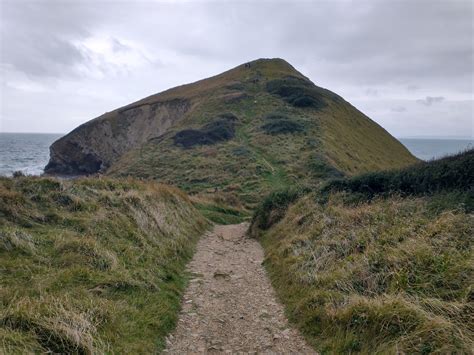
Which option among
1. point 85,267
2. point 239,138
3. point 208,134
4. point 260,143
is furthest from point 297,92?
point 85,267

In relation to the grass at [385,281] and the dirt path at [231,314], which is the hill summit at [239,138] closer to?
the dirt path at [231,314]

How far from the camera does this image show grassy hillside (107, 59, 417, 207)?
1171 inches

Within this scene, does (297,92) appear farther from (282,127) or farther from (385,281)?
(385,281)

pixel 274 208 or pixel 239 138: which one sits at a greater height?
pixel 239 138

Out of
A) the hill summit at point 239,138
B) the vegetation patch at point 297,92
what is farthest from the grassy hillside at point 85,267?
the vegetation patch at point 297,92

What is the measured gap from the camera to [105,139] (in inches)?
2170

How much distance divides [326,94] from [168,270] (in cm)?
5192

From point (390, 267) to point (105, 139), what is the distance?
54.4 meters

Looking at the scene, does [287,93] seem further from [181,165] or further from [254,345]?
[254,345]

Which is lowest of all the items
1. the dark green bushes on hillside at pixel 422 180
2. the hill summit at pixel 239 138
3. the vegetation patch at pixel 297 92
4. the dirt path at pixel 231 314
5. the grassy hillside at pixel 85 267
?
the dirt path at pixel 231 314

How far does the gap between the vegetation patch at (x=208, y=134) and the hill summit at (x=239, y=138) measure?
117 mm

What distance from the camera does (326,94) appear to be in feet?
184

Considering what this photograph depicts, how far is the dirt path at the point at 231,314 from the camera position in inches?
233

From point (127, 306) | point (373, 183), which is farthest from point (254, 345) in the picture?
point (373, 183)
